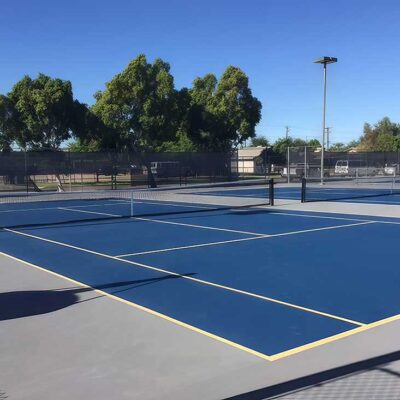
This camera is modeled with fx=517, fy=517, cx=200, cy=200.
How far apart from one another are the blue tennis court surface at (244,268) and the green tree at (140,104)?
23596 millimetres

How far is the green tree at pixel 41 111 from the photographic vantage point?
36812 millimetres

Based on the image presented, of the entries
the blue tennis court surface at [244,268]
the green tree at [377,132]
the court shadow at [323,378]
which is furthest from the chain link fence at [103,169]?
the green tree at [377,132]

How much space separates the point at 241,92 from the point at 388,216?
34507mm

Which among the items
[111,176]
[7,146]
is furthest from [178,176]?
[7,146]

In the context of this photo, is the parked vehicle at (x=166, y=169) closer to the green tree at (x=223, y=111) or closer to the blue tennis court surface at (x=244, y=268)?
the green tree at (x=223, y=111)

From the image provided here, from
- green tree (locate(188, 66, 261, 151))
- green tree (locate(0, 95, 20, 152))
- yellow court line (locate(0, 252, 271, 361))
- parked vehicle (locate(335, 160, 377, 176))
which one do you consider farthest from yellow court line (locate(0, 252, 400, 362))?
green tree (locate(188, 66, 261, 151))

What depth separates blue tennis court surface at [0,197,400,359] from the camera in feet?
19.6

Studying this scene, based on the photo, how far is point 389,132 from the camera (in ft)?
341

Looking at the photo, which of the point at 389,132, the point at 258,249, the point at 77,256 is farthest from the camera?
the point at 389,132

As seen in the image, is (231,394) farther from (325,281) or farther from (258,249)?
(258,249)

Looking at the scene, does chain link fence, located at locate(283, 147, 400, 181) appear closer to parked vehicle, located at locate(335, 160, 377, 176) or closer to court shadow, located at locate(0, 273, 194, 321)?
parked vehicle, located at locate(335, 160, 377, 176)

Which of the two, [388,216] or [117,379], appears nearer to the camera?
[117,379]

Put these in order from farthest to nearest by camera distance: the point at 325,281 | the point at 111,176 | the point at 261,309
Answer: the point at 111,176 → the point at 325,281 → the point at 261,309

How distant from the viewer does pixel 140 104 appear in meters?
39.8
